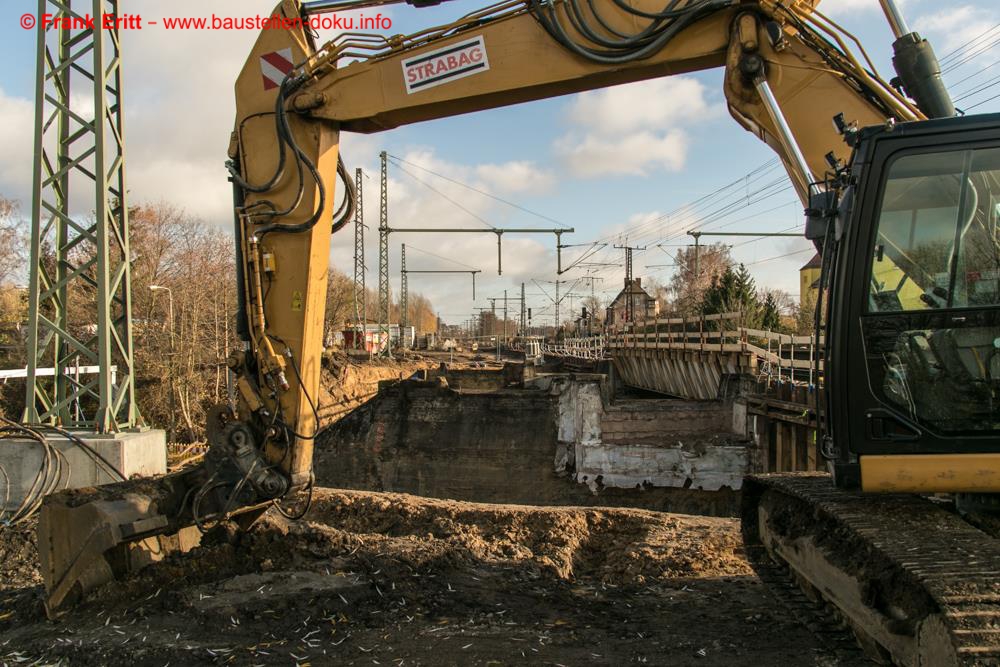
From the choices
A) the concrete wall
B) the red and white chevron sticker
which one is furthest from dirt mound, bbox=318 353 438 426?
the red and white chevron sticker

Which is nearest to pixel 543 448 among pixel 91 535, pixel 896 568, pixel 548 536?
pixel 548 536

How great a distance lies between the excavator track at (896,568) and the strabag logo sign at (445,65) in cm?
384

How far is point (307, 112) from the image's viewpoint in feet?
18.0

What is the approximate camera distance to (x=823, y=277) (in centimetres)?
390

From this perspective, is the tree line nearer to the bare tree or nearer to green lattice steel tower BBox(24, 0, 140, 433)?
green lattice steel tower BBox(24, 0, 140, 433)

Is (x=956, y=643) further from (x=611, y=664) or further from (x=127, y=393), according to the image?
(x=127, y=393)

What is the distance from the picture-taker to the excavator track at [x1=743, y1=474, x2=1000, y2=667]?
9.21 ft

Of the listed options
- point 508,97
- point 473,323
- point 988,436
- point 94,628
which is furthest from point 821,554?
point 473,323

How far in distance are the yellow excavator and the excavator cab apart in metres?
0.01

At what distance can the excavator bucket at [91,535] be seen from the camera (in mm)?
4938

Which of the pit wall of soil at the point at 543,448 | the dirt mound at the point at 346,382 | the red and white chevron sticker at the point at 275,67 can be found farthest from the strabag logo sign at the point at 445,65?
the dirt mound at the point at 346,382

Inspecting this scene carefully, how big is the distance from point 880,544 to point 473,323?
97407 mm

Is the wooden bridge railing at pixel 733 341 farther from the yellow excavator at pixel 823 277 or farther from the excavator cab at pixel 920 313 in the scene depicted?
the excavator cab at pixel 920 313

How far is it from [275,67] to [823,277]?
444 cm
